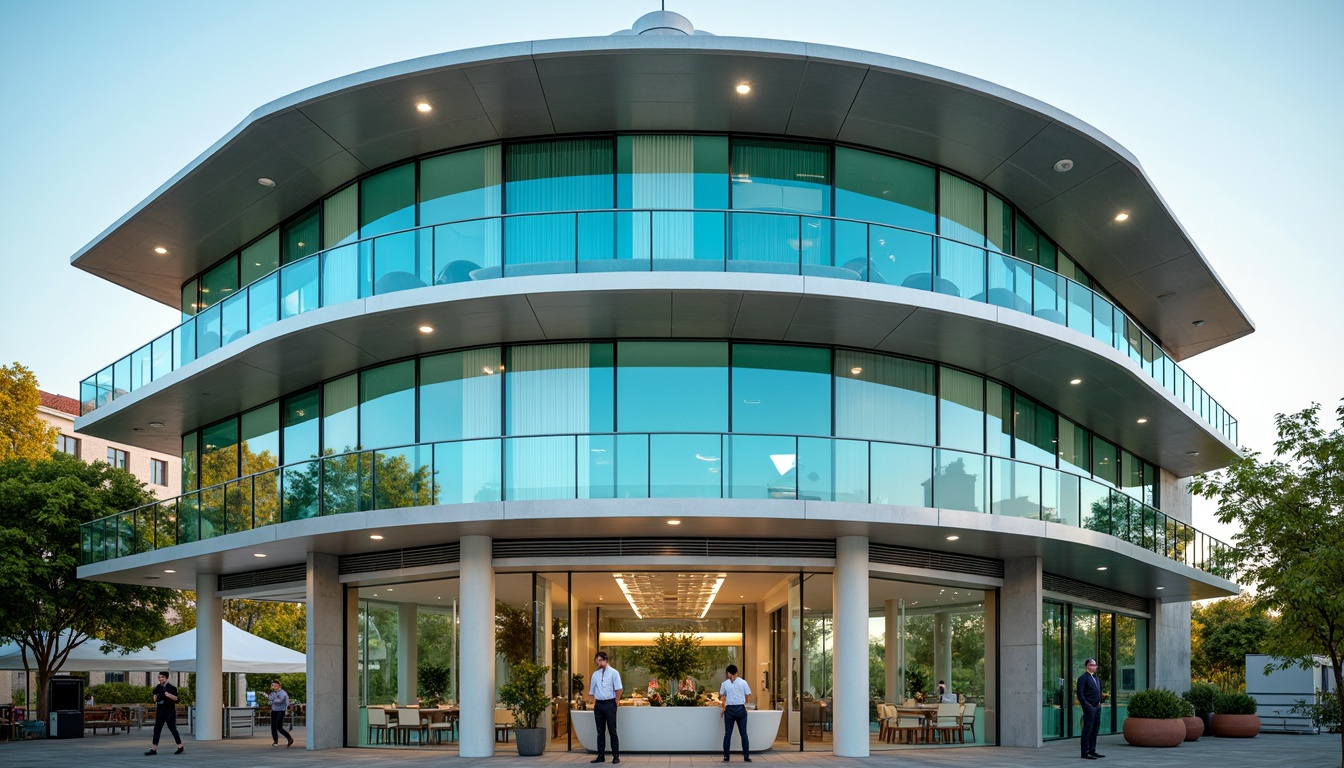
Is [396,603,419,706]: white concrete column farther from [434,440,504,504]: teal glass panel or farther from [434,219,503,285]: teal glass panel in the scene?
[434,219,503,285]: teal glass panel

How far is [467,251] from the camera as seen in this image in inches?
758

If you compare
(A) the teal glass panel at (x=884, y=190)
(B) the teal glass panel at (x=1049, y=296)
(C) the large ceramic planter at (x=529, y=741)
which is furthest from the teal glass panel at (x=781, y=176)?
(C) the large ceramic planter at (x=529, y=741)

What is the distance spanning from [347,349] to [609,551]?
6.00 metres

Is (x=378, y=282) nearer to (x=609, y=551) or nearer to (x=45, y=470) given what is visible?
(x=609, y=551)

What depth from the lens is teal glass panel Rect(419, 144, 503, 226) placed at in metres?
20.5

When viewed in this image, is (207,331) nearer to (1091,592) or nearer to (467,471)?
(467,471)

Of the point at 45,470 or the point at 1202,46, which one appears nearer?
the point at 1202,46

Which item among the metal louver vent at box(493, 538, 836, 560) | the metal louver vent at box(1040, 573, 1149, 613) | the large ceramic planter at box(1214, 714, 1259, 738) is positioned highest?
the metal louver vent at box(493, 538, 836, 560)

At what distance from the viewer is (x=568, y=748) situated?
2034cm

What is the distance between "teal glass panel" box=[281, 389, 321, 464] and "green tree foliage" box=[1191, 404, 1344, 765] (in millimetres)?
16519

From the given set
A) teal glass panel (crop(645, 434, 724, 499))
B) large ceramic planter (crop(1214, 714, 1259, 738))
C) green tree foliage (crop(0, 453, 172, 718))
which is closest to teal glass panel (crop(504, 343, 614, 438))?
teal glass panel (crop(645, 434, 724, 499))

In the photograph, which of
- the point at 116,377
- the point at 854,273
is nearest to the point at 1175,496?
the point at 854,273

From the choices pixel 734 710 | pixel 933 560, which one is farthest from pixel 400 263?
pixel 933 560

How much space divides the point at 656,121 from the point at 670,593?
30.2 feet
